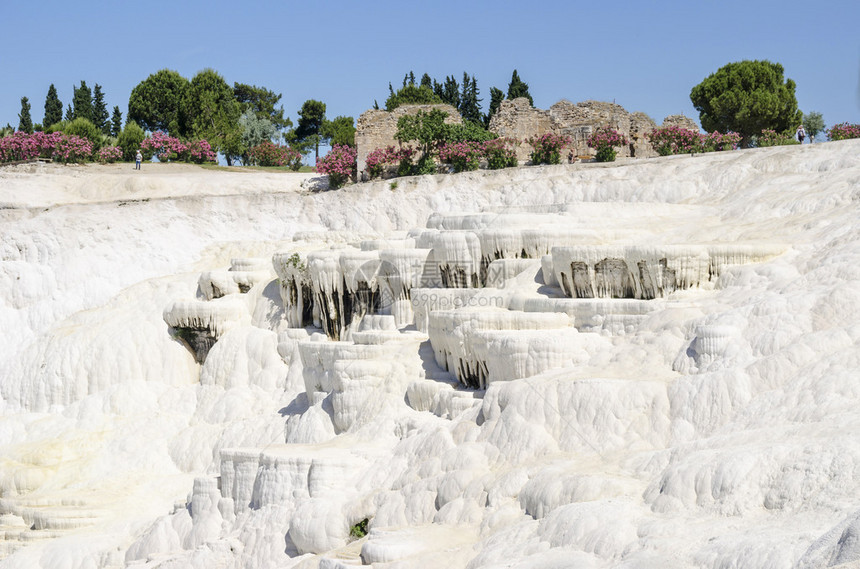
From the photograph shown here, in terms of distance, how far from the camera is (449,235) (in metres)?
21.6

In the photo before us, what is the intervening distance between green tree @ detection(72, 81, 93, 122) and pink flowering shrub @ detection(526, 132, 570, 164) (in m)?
30.9

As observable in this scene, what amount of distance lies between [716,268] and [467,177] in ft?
44.7

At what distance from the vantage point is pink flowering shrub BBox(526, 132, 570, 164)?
106 ft

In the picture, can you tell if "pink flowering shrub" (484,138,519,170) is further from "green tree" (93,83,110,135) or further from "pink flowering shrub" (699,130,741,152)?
"green tree" (93,83,110,135)

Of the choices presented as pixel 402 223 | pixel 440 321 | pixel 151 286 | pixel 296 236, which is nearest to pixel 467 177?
pixel 402 223

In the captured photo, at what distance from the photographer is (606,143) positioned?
32.0 m

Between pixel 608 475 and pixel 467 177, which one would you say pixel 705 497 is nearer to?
pixel 608 475

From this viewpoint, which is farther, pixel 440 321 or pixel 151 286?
pixel 151 286

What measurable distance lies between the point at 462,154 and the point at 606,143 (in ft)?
13.1

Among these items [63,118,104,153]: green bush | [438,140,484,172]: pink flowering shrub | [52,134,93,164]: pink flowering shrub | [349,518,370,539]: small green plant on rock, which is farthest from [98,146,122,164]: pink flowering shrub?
[349,518,370,539]: small green plant on rock

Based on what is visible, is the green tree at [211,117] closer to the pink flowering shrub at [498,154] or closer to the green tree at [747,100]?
the pink flowering shrub at [498,154]

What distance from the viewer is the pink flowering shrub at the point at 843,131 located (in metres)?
28.6

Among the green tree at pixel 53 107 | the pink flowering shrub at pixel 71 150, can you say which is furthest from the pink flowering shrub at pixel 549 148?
the green tree at pixel 53 107

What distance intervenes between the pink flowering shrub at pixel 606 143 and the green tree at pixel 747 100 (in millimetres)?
8337
